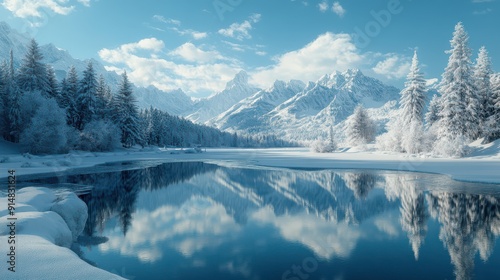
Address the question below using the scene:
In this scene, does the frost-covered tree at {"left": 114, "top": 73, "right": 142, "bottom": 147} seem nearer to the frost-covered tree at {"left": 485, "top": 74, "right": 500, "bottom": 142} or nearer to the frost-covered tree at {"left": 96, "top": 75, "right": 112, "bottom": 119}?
the frost-covered tree at {"left": 96, "top": 75, "right": 112, "bottom": 119}

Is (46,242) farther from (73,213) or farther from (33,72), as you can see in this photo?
(33,72)

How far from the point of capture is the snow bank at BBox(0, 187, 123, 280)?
19.4 ft

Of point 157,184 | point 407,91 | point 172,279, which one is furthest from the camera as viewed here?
point 407,91

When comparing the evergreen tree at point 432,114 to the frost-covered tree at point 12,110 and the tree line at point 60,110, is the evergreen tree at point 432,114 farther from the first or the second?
the frost-covered tree at point 12,110

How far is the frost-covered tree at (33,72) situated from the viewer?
50969mm

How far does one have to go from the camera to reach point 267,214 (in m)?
15.4

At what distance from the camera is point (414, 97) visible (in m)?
54.2

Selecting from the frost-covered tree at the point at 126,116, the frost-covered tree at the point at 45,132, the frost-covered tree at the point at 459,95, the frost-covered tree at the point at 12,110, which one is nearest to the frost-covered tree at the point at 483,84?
the frost-covered tree at the point at 459,95

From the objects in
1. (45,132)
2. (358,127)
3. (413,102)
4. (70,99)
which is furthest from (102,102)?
(413,102)

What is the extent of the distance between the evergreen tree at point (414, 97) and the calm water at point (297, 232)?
119 feet

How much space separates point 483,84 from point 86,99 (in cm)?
7186

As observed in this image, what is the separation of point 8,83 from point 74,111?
436 inches

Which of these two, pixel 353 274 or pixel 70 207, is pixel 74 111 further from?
pixel 353 274

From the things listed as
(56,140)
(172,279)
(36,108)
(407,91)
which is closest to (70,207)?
(172,279)
